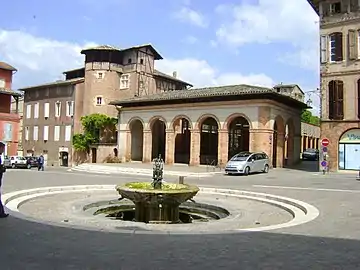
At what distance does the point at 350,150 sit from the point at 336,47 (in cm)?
800

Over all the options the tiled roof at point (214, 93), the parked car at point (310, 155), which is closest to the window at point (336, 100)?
the tiled roof at point (214, 93)

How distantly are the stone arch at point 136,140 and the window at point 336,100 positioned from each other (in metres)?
20.6

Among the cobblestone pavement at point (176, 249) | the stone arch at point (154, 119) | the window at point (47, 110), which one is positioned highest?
the window at point (47, 110)

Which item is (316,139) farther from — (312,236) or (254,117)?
(312,236)

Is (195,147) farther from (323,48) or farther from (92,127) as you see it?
(92,127)

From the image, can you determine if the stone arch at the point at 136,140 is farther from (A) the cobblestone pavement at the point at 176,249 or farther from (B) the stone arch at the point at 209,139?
(A) the cobblestone pavement at the point at 176,249

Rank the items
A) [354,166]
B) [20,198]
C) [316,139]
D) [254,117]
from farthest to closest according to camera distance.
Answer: [316,139], [254,117], [354,166], [20,198]

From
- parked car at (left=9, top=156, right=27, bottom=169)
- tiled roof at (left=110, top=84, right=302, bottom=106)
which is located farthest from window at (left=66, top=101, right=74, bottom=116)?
parked car at (left=9, top=156, right=27, bottom=169)

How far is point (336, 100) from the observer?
3186 cm

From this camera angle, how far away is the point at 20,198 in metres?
13.5

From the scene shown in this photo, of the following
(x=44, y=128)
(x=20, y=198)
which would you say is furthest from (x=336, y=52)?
(x=44, y=128)

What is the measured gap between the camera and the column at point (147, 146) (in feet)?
139

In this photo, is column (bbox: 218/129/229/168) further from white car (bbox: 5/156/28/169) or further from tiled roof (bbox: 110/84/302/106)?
white car (bbox: 5/156/28/169)

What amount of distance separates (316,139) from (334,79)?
32.9 m
